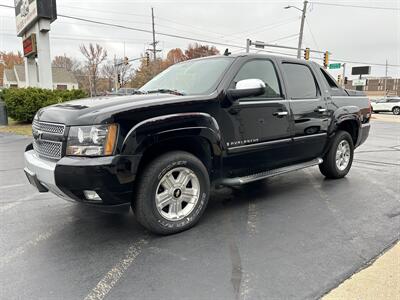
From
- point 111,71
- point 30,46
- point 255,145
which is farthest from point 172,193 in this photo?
point 111,71

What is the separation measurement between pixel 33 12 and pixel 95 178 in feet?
54.2

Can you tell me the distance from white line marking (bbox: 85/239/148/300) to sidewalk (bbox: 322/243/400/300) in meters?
1.60

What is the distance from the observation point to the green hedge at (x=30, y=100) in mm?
14328

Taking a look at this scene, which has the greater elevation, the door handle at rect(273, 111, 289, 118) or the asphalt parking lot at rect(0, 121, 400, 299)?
the door handle at rect(273, 111, 289, 118)

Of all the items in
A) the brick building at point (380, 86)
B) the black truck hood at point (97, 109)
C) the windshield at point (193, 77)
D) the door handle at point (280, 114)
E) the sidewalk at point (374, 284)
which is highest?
the brick building at point (380, 86)

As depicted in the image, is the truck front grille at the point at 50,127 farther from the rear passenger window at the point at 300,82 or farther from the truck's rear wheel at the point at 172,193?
the rear passenger window at the point at 300,82

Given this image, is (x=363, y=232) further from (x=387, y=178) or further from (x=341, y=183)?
(x=387, y=178)

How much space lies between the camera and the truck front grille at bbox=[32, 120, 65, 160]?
3180 mm

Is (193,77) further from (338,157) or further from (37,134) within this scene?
(338,157)

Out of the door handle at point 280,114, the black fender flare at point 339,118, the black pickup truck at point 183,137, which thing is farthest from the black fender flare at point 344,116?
the door handle at point 280,114

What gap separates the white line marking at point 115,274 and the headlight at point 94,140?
963 mm

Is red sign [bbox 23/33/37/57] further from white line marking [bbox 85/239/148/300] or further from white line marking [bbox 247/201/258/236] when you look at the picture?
white line marking [bbox 85/239/148/300]

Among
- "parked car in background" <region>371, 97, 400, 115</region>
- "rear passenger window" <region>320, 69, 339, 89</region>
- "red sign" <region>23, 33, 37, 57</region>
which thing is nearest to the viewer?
"rear passenger window" <region>320, 69, 339, 89</region>

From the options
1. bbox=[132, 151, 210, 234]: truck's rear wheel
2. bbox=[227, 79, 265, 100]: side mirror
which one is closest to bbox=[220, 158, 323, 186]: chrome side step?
bbox=[132, 151, 210, 234]: truck's rear wheel
